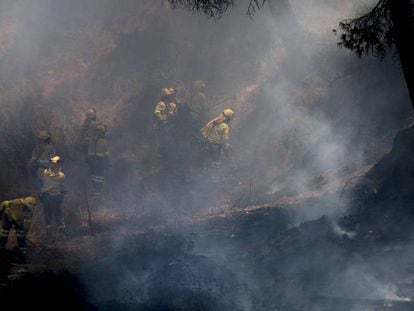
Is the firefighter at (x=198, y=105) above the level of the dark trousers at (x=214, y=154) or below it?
above

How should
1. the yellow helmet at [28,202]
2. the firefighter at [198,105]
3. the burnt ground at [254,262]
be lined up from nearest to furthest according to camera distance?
the burnt ground at [254,262], the yellow helmet at [28,202], the firefighter at [198,105]

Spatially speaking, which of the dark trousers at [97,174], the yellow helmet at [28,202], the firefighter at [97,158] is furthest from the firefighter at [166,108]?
the yellow helmet at [28,202]

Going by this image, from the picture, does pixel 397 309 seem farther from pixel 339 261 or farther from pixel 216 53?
pixel 216 53

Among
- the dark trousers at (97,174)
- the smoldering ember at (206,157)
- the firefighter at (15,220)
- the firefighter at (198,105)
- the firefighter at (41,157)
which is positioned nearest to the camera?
the smoldering ember at (206,157)

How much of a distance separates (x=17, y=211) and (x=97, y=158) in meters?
3.16

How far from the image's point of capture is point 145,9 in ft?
63.4

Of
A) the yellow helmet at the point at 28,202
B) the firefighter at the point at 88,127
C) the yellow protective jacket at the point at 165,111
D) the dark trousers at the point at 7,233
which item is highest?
the yellow protective jacket at the point at 165,111

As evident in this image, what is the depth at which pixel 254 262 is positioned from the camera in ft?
29.3

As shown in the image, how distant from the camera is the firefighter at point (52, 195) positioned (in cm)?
1142

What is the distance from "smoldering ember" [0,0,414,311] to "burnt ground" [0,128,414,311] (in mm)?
37

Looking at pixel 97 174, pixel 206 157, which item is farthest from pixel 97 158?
pixel 206 157

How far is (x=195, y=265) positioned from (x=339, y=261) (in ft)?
8.93

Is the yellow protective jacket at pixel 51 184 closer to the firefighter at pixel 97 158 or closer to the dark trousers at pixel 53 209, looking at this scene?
the dark trousers at pixel 53 209

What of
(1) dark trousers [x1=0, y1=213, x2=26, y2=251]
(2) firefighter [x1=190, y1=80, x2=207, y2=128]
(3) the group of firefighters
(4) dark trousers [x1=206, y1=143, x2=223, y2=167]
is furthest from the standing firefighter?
(1) dark trousers [x1=0, y1=213, x2=26, y2=251]
